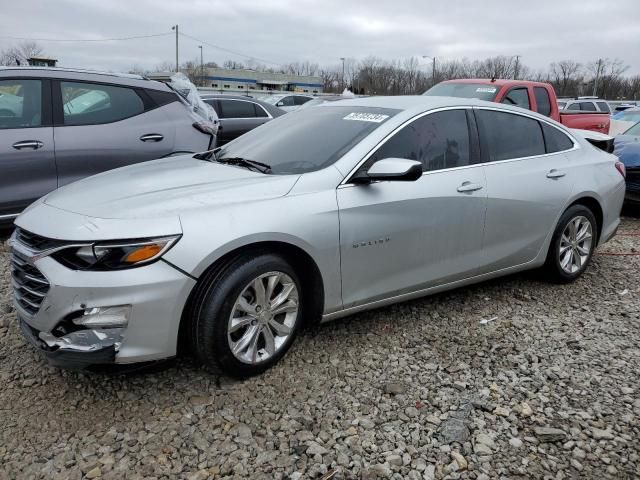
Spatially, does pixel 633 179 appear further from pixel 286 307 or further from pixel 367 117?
pixel 286 307

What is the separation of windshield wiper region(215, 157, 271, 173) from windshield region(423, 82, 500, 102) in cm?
556

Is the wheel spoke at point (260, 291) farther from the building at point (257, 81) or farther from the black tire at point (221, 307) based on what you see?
the building at point (257, 81)

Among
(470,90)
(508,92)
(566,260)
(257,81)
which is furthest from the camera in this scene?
(257,81)

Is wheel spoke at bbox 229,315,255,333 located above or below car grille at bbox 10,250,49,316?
below

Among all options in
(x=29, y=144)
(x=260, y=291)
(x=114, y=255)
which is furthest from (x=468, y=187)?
(x=29, y=144)

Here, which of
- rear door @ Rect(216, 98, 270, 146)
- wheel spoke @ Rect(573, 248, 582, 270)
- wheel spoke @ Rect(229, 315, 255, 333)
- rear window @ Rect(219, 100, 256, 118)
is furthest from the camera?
rear window @ Rect(219, 100, 256, 118)

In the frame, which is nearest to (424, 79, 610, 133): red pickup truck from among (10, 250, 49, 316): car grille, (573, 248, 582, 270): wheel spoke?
(573, 248, 582, 270): wheel spoke

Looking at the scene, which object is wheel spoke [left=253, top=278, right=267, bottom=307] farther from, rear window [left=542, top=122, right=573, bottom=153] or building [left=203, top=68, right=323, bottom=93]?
building [left=203, top=68, right=323, bottom=93]

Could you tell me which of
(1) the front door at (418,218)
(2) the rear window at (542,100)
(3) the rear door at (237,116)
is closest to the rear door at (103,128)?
(1) the front door at (418,218)

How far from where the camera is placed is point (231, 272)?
2.69m

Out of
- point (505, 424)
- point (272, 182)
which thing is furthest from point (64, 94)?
point (505, 424)

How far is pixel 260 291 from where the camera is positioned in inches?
111

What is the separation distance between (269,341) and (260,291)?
12.2 inches

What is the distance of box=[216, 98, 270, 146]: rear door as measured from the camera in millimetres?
10164
